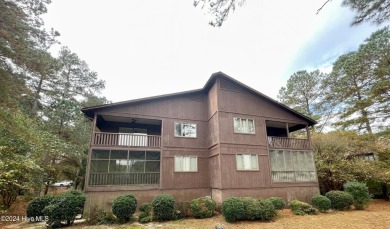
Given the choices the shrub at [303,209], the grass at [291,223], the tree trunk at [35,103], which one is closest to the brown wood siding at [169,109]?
the grass at [291,223]

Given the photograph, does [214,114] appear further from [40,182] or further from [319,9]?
[40,182]

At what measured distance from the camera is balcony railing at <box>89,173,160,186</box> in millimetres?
13523

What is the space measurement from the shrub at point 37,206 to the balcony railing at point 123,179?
96.3 inches

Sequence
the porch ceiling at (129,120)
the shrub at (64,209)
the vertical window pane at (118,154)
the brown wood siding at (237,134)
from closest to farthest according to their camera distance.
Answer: the shrub at (64,209) → the brown wood siding at (237,134) → the vertical window pane at (118,154) → the porch ceiling at (129,120)

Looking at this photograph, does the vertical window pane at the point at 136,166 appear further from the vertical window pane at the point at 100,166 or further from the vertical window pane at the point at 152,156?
the vertical window pane at the point at 100,166

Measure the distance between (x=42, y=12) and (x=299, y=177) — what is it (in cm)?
2151

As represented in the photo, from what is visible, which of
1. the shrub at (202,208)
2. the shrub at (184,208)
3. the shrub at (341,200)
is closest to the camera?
the shrub at (202,208)

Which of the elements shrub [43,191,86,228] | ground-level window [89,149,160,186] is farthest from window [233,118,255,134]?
shrub [43,191,86,228]

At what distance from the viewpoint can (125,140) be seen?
14828 mm

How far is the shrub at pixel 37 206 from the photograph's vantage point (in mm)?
11336

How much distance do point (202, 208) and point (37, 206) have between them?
9425 mm

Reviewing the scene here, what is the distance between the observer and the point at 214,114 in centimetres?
1561

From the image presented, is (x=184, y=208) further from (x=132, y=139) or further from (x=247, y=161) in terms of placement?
(x=132, y=139)

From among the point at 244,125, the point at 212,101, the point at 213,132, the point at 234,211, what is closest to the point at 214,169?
the point at 213,132
